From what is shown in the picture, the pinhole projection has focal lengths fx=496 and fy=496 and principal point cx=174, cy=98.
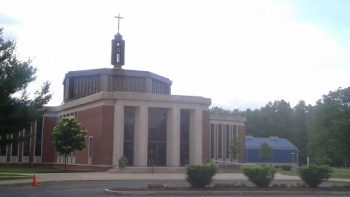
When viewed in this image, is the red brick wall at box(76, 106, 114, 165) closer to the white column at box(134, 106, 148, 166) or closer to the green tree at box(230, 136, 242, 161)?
the white column at box(134, 106, 148, 166)

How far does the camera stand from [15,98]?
102 ft

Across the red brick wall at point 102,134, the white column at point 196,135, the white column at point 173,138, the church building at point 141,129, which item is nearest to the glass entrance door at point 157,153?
the church building at point 141,129

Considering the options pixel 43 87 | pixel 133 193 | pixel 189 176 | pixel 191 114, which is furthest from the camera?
pixel 191 114

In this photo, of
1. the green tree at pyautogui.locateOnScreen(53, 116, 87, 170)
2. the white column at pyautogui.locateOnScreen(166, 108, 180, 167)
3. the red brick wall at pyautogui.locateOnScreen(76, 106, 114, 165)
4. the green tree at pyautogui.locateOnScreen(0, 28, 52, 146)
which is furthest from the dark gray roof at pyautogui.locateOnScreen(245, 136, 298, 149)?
the green tree at pyautogui.locateOnScreen(0, 28, 52, 146)

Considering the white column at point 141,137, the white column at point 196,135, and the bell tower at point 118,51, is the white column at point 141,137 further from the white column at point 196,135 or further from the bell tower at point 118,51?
the bell tower at point 118,51

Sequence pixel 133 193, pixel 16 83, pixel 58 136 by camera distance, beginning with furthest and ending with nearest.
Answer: pixel 58 136, pixel 16 83, pixel 133 193

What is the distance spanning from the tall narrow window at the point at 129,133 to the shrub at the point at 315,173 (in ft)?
73.4

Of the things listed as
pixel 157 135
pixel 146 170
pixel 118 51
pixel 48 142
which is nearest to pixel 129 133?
pixel 157 135

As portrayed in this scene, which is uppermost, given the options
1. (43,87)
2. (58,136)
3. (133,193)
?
(43,87)

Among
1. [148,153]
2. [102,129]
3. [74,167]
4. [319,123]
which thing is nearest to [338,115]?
[319,123]

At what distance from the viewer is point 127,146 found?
151 ft

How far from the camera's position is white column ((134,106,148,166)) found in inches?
1786

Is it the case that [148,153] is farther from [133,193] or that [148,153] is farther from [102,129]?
[133,193]

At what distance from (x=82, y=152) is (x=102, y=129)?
6.21 m
